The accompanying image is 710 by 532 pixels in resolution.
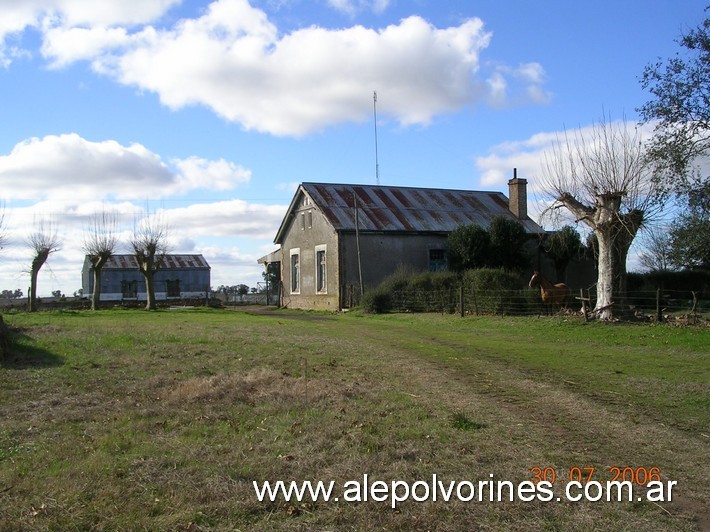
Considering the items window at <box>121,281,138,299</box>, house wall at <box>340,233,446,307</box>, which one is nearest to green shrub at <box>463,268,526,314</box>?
house wall at <box>340,233,446,307</box>

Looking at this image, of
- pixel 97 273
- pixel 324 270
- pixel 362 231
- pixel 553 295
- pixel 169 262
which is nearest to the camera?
pixel 553 295

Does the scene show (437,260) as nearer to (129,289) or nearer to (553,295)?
(553,295)

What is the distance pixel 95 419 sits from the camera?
310 inches

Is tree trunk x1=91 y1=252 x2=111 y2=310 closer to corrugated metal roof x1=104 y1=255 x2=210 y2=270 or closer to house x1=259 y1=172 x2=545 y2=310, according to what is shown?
house x1=259 y1=172 x2=545 y2=310

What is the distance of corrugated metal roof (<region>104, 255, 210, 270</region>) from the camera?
5931 centimetres

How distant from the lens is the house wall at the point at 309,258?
1364 inches

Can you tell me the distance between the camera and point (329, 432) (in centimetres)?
707

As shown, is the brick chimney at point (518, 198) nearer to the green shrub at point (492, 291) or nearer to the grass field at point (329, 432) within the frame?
the green shrub at point (492, 291)

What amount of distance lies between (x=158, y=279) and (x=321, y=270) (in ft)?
96.0

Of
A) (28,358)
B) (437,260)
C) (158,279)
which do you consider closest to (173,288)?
(158,279)

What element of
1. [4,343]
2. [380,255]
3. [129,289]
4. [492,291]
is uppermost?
[380,255]

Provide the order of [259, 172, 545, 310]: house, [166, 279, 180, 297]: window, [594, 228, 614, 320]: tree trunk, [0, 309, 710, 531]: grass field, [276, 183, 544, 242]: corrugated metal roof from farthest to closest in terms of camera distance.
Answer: [166, 279, 180, 297]: window, [276, 183, 544, 242]: corrugated metal roof, [259, 172, 545, 310]: house, [594, 228, 614, 320]: tree trunk, [0, 309, 710, 531]: grass field

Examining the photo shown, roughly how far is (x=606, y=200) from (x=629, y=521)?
55.9ft

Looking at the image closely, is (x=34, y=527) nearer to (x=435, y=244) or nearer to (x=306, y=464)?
(x=306, y=464)
